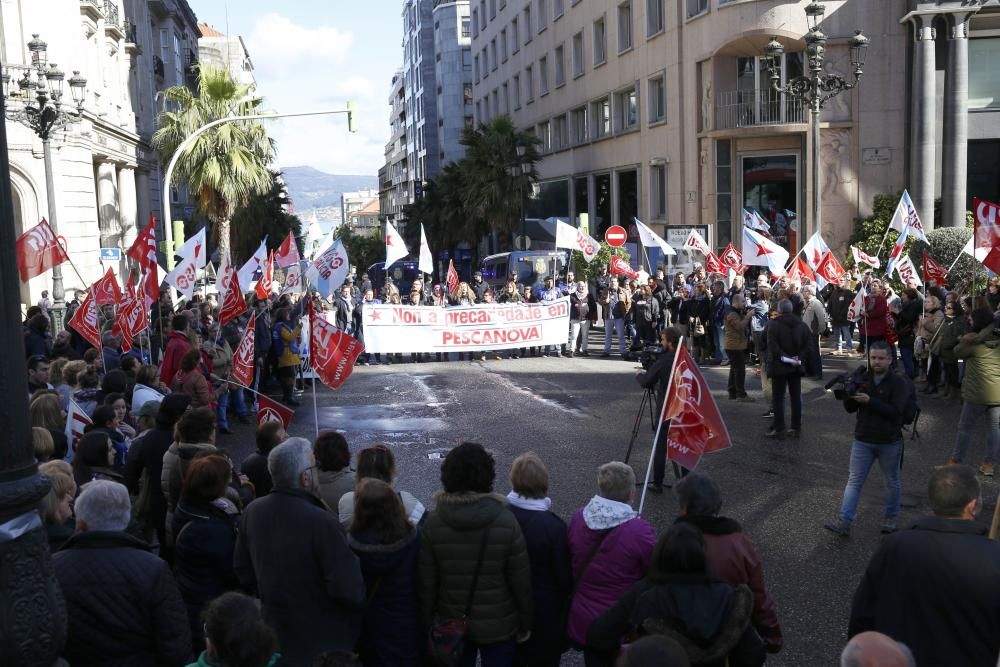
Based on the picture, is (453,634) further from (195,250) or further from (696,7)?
(696,7)

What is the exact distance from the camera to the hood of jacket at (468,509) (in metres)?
4.59

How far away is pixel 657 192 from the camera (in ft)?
126

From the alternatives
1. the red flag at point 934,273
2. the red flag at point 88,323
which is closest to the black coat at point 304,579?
the red flag at point 88,323

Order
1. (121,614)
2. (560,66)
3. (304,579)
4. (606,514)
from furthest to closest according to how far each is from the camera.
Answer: (560,66), (606,514), (304,579), (121,614)

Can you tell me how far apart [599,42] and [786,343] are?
33990 mm

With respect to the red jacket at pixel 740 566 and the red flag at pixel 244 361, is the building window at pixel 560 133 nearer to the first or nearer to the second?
the red flag at pixel 244 361

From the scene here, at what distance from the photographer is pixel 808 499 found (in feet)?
31.8

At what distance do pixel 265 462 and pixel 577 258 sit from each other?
26.7 m

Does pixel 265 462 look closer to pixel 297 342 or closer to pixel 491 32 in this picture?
pixel 297 342

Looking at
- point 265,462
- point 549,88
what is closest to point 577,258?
point 549,88

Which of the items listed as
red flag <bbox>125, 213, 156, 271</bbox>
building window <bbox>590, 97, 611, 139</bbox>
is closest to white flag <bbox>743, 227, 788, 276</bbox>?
red flag <bbox>125, 213, 156, 271</bbox>

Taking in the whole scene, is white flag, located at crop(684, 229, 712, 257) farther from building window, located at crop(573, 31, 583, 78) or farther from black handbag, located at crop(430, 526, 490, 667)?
building window, located at crop(573, 31, 583, 78)

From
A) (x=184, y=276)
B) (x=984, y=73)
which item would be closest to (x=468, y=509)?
(x=184, y=276)

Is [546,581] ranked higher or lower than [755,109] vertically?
lower
